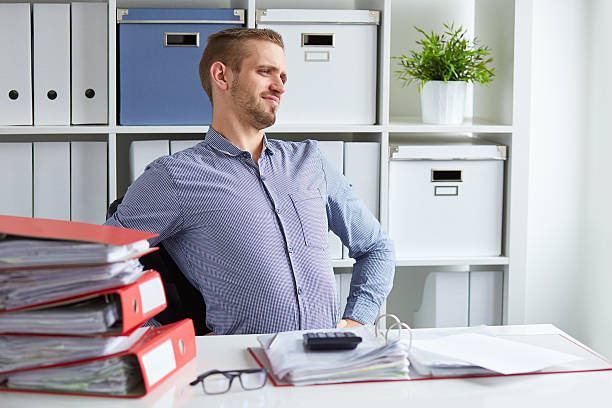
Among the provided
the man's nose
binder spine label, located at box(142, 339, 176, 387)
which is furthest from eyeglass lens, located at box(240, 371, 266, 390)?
the man's nose

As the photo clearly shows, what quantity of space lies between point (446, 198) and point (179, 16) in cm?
102

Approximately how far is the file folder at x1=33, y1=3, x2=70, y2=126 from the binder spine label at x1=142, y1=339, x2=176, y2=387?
1.46m

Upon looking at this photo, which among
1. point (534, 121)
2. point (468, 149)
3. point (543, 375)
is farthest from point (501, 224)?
point (543, 375)

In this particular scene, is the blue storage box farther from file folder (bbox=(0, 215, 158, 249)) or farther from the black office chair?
file folder (bbox=(0, 215, 158, 249))

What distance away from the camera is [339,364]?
115 cm

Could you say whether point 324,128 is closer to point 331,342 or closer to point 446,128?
point 446,128

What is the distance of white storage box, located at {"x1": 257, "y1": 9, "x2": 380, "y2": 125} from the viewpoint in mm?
2447

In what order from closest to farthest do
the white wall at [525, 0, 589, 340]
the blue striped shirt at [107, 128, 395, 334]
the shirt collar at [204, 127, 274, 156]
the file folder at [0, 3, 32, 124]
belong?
the blue striped shirt at [107, 128, 395, 334], the shirt collar at [204, 127, 274, 156], the file folder at [0, 3, 32, 124], the white wall at [525, 0, 589, 340]

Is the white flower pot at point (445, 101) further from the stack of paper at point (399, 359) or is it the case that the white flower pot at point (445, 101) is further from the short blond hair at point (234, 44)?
the stack of paper at point (399, 359)

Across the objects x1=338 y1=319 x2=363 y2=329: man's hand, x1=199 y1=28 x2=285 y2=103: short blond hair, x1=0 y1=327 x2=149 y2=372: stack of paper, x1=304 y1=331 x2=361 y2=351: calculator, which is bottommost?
x1=338 y1=319 x2=363 y2=329: man's hand

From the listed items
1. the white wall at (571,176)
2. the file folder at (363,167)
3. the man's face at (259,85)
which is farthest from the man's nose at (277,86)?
the white wall at (571,176)

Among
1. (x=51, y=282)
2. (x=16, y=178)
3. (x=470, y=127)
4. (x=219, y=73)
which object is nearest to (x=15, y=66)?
(x=16, y=178)

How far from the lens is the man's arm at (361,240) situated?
191 cm

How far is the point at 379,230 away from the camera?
1.98m
